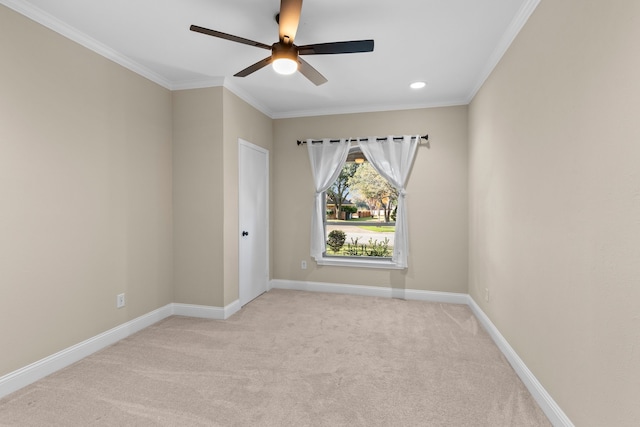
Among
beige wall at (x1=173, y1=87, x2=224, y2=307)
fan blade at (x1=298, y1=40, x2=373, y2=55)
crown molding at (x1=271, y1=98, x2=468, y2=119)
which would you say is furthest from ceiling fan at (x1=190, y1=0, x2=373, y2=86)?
crown molding at (x1=271, y1=98, x2=468, y2=119)

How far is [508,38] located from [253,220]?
3209 millimetres

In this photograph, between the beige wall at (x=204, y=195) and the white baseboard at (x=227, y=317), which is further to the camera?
the beige wall at (x=204, y=195)

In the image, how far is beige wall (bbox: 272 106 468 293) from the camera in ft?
13.3

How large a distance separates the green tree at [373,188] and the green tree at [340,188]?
62 mm

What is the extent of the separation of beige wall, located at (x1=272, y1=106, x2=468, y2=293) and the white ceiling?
557mm

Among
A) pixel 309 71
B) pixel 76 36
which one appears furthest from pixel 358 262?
pixel 76 36

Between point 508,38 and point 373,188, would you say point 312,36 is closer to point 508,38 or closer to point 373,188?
point 508,38

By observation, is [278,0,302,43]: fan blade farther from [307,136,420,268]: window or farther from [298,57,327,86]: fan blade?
[307,136,420,268]: window

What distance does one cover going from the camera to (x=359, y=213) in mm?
4629

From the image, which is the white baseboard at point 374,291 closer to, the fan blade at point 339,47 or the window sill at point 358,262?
the window sill at point 358,262

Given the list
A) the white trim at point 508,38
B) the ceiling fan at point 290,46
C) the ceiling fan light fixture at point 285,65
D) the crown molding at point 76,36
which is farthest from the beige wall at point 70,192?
the white trim at point 508,38

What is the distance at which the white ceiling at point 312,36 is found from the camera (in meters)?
2.17

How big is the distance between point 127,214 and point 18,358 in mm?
1308

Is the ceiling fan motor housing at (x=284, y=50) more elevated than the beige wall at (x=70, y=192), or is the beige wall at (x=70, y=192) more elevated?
the ceiling fan motor housing at (x=284, y=50)
